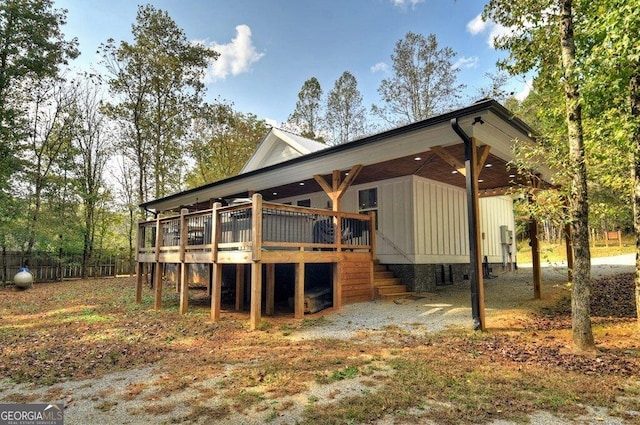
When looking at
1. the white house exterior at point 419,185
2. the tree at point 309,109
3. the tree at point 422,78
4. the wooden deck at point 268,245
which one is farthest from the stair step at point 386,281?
the tree at point 309,109

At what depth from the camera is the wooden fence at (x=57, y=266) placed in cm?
1470

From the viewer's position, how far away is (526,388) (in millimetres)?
3250

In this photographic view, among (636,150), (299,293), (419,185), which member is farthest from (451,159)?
(299,293)

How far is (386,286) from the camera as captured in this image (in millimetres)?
9055

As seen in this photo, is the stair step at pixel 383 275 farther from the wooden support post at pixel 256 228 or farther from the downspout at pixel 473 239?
the wooden support post at pixel 256 228

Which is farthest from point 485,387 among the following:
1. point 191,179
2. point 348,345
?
point 191,179

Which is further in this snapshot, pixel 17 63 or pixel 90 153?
pixel 90 153

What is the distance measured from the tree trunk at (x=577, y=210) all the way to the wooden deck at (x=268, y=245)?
4229mm

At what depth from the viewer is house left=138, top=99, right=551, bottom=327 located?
619cm

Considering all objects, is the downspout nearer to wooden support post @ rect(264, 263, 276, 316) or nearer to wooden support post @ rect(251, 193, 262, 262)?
wooden support post @ rect(251, 193, 262, 262)

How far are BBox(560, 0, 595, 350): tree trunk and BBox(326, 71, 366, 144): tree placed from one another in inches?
801

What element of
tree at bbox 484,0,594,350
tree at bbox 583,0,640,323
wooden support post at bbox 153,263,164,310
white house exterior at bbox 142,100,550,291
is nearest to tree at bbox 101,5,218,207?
white house exterior at bbox 142,100,550,291

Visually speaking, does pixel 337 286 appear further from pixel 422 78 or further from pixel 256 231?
pixel 422 78

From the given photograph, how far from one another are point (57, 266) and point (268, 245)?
50.2ft
